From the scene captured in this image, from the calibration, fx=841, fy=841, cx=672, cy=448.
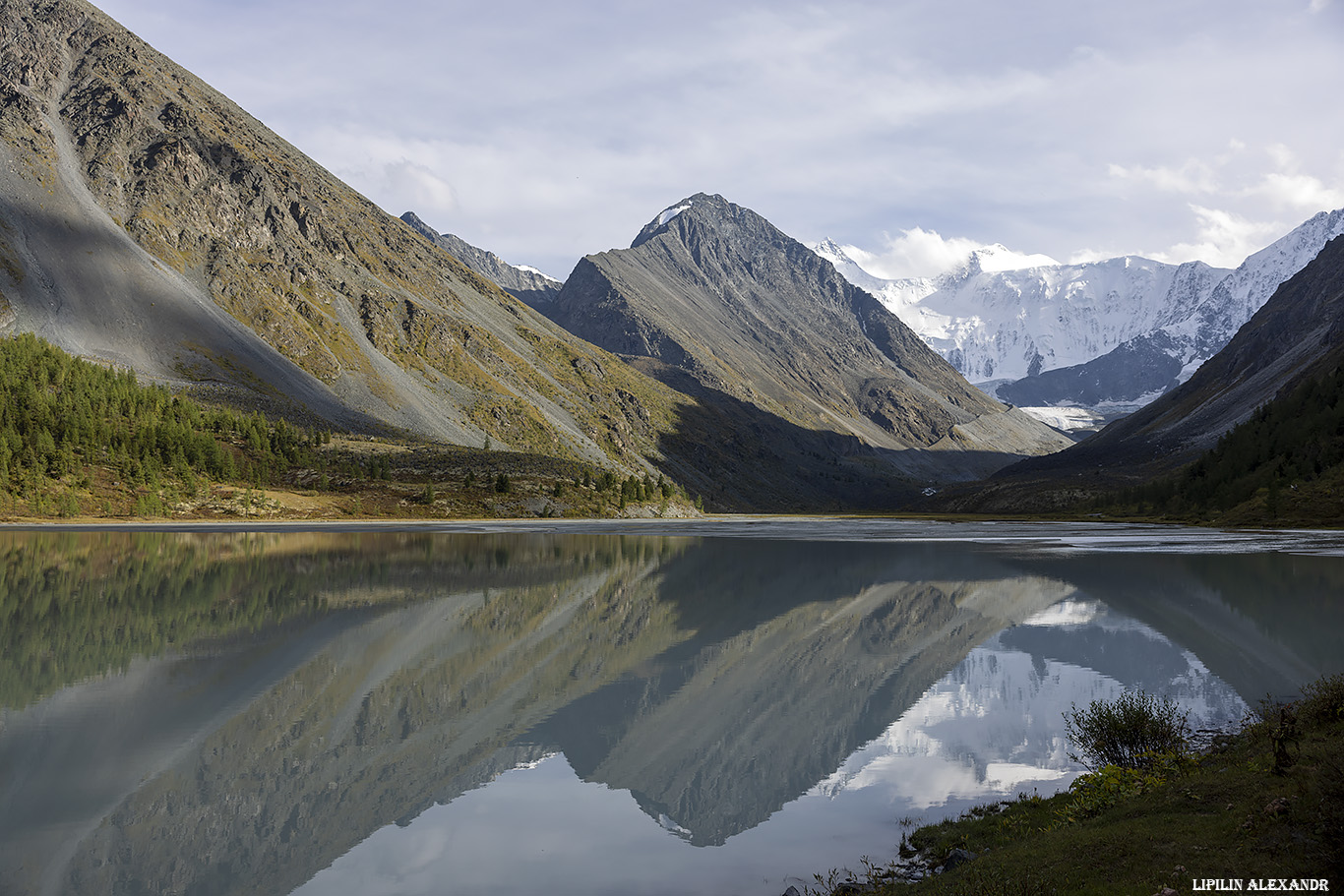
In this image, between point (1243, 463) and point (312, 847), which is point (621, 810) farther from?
point (1243, 463)

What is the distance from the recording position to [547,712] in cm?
2250

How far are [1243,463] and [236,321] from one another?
187 m

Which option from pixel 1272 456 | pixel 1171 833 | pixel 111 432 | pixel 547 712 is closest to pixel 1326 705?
pixel 1171 833

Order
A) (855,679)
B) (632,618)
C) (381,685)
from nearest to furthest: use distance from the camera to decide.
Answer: (381,685) < (855,679) < (632,618)

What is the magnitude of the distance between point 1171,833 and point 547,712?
1545 cm

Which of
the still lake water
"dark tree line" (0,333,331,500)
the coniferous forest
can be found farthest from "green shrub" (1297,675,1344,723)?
"dark tree line" (0,333,331,500)

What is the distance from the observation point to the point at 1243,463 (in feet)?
425

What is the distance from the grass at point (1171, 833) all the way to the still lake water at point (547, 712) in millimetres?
1442

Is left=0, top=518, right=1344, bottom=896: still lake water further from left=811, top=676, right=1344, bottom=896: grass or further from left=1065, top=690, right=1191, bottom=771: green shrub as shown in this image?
left=811, top=676, right=1344, bottom=896: grass

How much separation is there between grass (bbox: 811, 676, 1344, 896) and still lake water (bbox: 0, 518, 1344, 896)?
4.73 feet

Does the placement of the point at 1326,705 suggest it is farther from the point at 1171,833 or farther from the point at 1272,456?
the point at 1272,456

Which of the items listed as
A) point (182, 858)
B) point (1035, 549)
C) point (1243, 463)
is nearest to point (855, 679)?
point (182, 858)

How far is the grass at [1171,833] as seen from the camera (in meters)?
9.13

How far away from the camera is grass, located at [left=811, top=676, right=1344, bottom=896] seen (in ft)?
30.0
